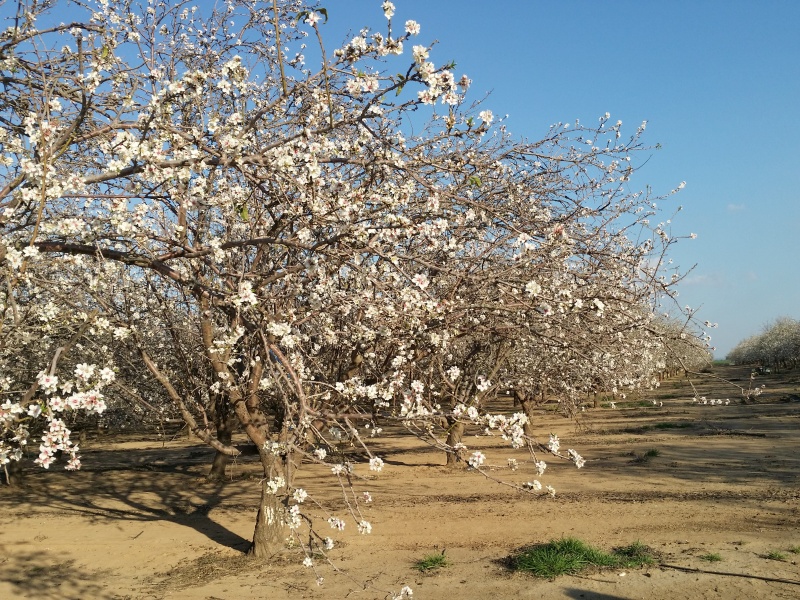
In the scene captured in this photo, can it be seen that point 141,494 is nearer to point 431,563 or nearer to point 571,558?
point 431,563

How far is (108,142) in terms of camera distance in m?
4.58

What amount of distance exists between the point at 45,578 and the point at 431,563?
4.97 m

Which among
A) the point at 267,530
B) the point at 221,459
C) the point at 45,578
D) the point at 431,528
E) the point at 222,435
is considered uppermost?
the point at 222,435

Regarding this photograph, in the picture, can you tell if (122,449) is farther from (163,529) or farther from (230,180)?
(230,180)

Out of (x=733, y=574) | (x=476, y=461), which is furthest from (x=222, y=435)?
(x=476, y=461)

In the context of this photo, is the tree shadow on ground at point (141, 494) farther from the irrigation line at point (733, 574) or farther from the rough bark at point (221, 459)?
the irrigation line at point (733, 574)

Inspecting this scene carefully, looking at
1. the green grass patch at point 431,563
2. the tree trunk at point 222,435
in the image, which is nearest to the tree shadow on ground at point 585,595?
the green grass patch at point 431,563

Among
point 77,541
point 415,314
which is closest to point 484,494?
point 77,541

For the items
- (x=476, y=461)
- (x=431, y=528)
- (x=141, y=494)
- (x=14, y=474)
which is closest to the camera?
(x=476, y=461)

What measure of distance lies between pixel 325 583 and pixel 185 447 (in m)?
16.1

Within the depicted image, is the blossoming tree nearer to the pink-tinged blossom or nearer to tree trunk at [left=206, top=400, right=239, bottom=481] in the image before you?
the pink-tinged blossom

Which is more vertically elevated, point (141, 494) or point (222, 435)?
point (222, 435)

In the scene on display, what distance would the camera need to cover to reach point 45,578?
844 centimetres

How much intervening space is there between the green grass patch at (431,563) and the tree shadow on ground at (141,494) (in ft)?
8.71
